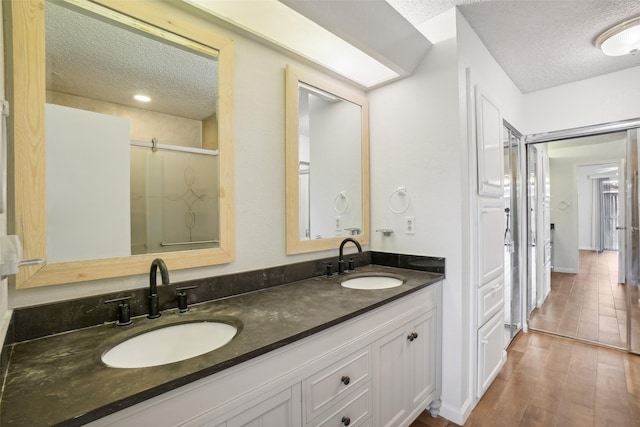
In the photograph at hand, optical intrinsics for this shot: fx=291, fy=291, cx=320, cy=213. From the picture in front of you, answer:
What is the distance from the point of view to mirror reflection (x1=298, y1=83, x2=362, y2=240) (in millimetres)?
1866

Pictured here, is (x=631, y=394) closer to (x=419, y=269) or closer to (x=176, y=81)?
(x=419, y=269)

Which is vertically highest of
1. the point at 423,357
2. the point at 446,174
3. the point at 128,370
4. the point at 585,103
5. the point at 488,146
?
the point at 585,103

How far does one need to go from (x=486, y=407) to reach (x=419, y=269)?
99 cm

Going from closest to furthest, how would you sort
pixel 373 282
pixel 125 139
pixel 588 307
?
pixel 125 139, pixel 373 282, pixel 588 307

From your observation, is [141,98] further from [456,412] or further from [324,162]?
[456,412]

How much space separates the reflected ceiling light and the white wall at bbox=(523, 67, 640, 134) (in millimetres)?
1994

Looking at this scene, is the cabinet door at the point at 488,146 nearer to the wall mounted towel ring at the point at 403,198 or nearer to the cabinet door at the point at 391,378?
the wall mounted towel ring at the point at 403,198

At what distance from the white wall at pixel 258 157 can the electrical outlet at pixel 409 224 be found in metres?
0.86

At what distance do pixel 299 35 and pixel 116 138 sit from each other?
115 centimetres

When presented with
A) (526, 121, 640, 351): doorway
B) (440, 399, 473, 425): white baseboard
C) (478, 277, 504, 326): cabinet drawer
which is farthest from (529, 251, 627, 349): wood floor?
(440, 399, 473, 425): white baseboard

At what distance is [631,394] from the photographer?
2002mm

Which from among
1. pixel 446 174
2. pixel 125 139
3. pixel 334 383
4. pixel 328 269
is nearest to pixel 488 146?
pixel 446 174

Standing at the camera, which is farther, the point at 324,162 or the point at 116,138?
the point at 324,162

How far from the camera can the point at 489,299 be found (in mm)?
2088
